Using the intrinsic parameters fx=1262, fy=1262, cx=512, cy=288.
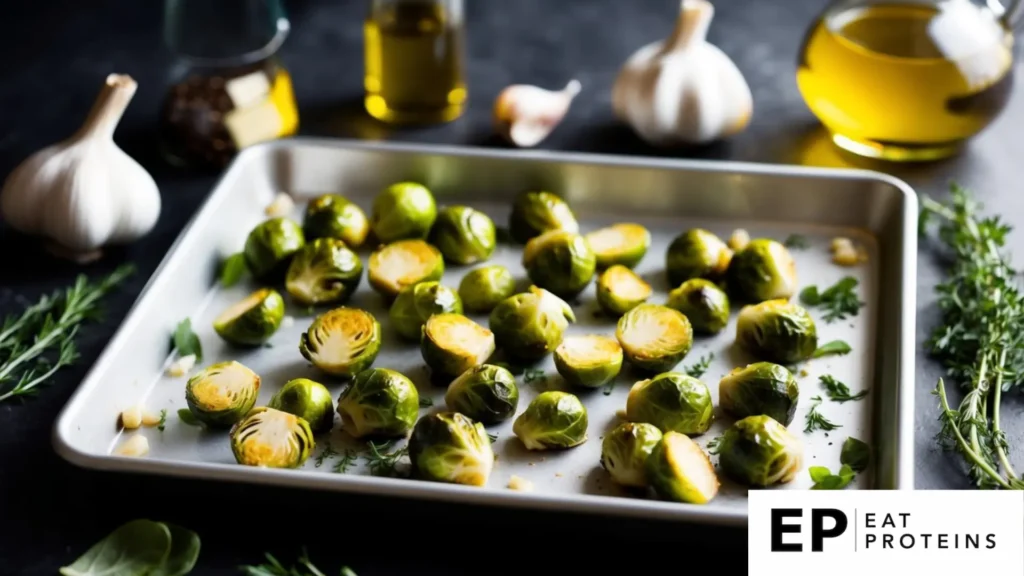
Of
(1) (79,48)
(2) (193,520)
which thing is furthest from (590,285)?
(1) (79,48)

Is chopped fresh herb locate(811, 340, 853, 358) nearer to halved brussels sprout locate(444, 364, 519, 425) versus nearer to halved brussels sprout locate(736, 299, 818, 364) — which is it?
halved brussels sprout locate(736, 299, 818, 364)

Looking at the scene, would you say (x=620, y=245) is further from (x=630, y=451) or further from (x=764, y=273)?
(x=630, y=451)

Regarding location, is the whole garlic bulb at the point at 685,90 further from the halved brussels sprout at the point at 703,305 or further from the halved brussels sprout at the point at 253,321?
the halved brussels sprout at the point at 253,321

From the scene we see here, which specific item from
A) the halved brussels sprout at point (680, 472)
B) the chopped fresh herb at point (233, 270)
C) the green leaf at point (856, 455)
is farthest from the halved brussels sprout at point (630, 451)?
the chopped fresh herb at point (233, 270)

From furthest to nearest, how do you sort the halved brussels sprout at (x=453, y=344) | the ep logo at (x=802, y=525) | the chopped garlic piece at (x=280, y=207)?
the chopped garlic piece at (x=280, y=207) → the halved brussels sprout at (x=453, y=344) → the ep logo at (x=802, y=525)

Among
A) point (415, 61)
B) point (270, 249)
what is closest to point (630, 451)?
point (270, 249)

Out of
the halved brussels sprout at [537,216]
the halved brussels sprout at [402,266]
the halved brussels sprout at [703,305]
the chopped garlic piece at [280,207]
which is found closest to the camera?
the halved brussels sprout at [703,305]

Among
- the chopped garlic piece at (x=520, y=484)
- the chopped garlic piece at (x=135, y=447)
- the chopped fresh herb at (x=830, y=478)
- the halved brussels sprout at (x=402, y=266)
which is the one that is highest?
the halved brussels sprout at (x=402, y=266)

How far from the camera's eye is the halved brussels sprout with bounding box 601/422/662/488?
1.73 metres

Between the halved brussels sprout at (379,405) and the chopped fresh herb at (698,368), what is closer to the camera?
the halved brussels sprout at (379,405)

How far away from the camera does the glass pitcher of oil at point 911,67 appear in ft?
7.73

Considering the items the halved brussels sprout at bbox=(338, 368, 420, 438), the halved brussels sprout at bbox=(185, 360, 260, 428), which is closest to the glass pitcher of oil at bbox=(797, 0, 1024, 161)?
the halved brussels sprout at bbox=(338, 368, 420, 438)

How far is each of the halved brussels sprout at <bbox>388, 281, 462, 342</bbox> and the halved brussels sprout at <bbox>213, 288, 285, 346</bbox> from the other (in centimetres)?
20

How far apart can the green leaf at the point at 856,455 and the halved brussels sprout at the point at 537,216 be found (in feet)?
2.23
